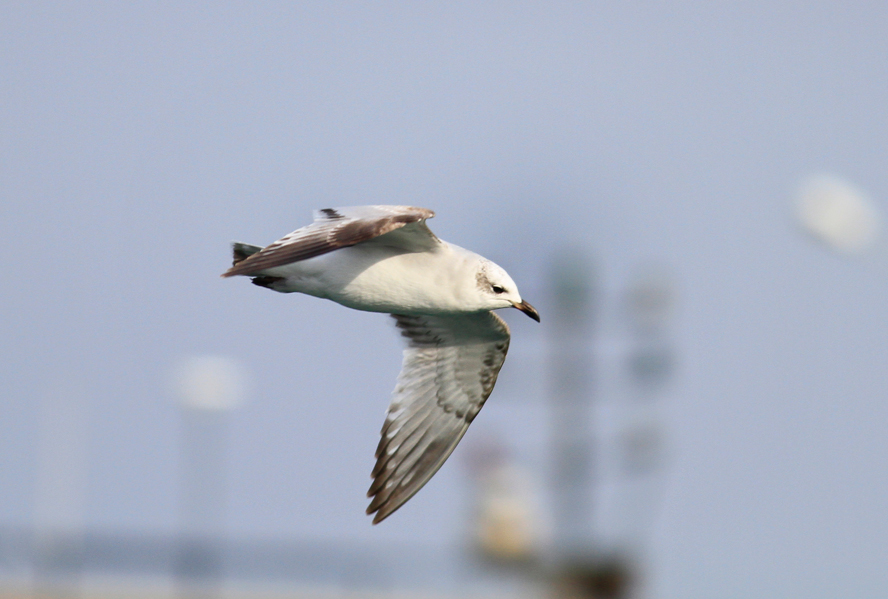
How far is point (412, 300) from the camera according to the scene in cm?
803

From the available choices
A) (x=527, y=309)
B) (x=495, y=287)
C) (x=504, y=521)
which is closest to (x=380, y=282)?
(x=495, y=287)

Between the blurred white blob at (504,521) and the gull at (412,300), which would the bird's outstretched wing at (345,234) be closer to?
the gull at (412,300)

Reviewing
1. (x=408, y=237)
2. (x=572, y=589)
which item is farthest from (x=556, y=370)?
(x=408, y=237)

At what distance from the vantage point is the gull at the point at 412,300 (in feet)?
24.6

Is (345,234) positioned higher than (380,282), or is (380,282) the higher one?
(345,234)

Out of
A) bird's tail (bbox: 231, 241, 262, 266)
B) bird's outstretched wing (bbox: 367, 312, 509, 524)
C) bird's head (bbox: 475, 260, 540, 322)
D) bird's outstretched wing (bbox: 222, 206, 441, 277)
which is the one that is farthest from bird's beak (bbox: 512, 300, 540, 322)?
bird's tail (bbox: 231, 241, 262, 266)

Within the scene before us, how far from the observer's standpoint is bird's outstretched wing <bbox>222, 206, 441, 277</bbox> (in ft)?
23.2

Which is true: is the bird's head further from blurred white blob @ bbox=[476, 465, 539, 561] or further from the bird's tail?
blurred white blob @ bbox=[476, 465, 539, 561]

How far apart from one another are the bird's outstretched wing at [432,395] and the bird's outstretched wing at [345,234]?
1375mm

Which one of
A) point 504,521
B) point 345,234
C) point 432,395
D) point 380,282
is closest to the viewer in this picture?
point 345,234

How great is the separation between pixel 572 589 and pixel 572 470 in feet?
15.7

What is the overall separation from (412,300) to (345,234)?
3.01 feet

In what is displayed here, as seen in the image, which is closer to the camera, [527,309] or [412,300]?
[412,300]

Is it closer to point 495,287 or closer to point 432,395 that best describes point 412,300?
point 495,287
